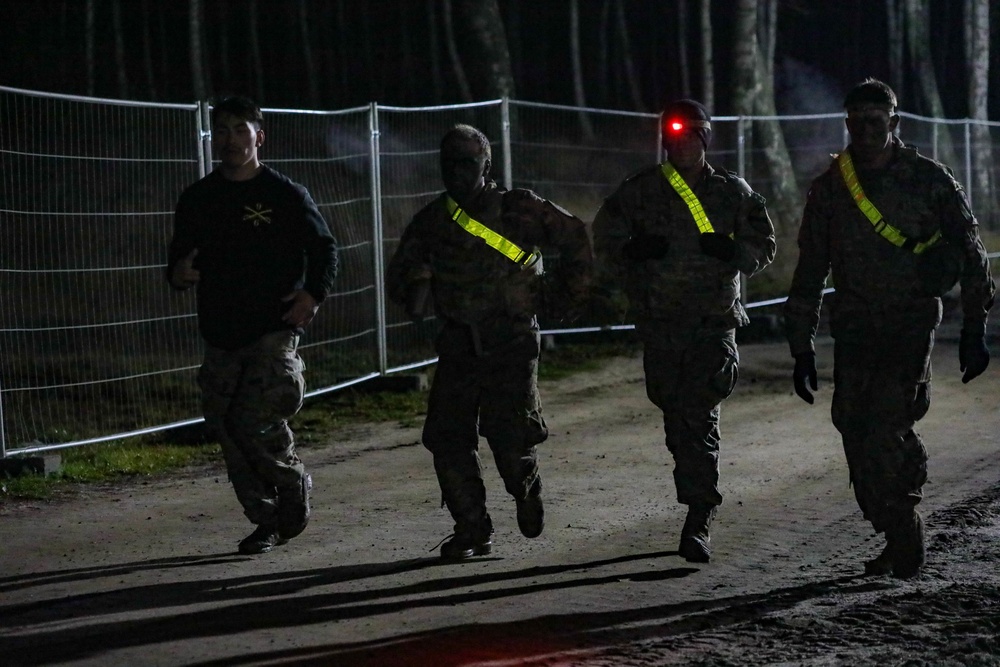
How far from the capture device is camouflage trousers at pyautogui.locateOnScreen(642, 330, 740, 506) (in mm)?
6871

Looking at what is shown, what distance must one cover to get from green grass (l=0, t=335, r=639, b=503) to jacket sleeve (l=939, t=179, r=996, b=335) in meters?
4.92

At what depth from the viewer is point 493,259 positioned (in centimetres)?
687

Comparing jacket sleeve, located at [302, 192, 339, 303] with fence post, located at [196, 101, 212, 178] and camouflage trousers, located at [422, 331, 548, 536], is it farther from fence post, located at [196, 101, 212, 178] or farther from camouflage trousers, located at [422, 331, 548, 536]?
fence post, located at [196, 101, 212, 178]

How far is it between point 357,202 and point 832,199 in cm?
623

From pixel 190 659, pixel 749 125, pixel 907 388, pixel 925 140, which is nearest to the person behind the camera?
pixel 190 659

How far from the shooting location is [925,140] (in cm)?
2177

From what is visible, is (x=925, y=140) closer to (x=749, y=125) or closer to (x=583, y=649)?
(x=749, y=125)

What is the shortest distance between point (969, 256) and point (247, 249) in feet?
9.62

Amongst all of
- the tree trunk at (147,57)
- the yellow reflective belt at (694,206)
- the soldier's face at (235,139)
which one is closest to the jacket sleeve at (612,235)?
the yellow reflective belt at (694,206)

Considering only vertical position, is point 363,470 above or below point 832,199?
below

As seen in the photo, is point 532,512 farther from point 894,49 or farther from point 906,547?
point 894,49

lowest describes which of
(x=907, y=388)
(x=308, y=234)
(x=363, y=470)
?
(x=363, y=470)

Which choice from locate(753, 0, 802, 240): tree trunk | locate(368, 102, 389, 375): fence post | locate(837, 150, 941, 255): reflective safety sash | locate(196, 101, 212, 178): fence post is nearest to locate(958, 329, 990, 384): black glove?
locate(837, 150, 941, 255): reflective safety sash

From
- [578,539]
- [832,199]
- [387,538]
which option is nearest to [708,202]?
[832,199]
